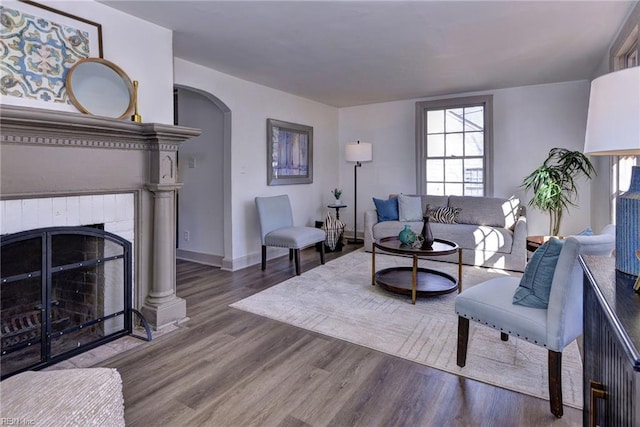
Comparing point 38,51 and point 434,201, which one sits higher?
point 38,51

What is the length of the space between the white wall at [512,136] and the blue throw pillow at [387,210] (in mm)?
839

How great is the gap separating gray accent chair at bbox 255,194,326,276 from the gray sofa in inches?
48.0

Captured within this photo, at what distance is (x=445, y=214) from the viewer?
5.18 m

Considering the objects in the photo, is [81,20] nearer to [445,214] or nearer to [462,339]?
[462,339]

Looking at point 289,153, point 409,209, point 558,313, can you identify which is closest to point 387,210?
point 409,209

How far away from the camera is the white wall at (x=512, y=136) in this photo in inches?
193

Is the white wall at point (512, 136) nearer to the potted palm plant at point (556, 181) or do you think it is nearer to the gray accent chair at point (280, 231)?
the potted palm plant at point (556, 181)

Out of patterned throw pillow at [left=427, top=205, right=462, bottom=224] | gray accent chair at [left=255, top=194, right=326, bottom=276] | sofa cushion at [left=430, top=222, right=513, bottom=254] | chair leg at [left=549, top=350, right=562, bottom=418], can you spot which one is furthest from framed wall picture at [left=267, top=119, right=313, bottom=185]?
chair leg at [left=549, top=350, right=562, bottom=418]

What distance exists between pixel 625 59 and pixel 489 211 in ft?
7.42

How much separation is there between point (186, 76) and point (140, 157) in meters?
1.55

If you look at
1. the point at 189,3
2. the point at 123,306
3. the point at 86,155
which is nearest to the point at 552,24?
the point at 189,3

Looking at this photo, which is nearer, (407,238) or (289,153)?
(407,238)

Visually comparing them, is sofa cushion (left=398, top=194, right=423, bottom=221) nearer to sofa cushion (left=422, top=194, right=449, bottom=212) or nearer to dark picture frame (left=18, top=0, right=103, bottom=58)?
sofa cushion (left=422, top=194, right=449, bottom=212)

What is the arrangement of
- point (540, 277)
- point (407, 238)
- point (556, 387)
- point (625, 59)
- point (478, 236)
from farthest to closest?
point (478, 236) < point (407, 238) < point (625, 59) < point (540, 277) < point (556, 387)
